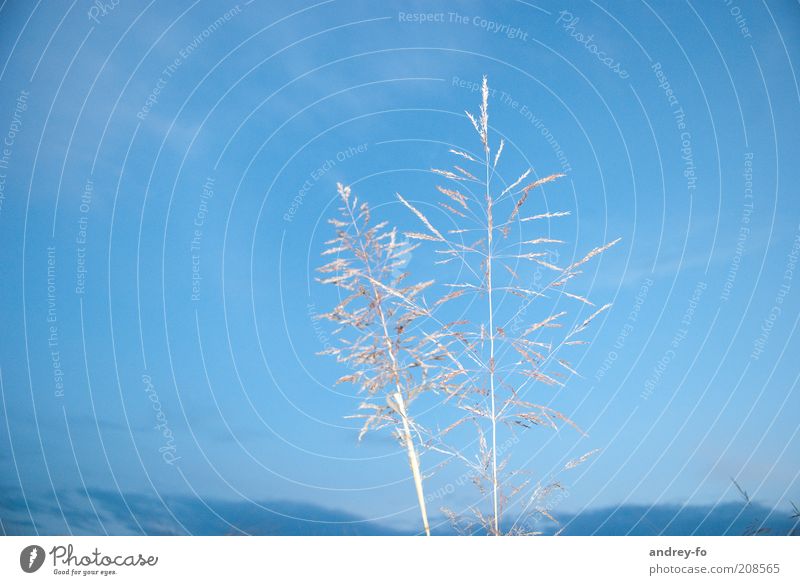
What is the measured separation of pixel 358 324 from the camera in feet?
15.4

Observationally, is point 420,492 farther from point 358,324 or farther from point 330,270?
point 330,270

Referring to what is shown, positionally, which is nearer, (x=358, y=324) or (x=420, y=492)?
(x=420, y=492)

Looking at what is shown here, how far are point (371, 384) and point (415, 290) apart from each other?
0.75m
